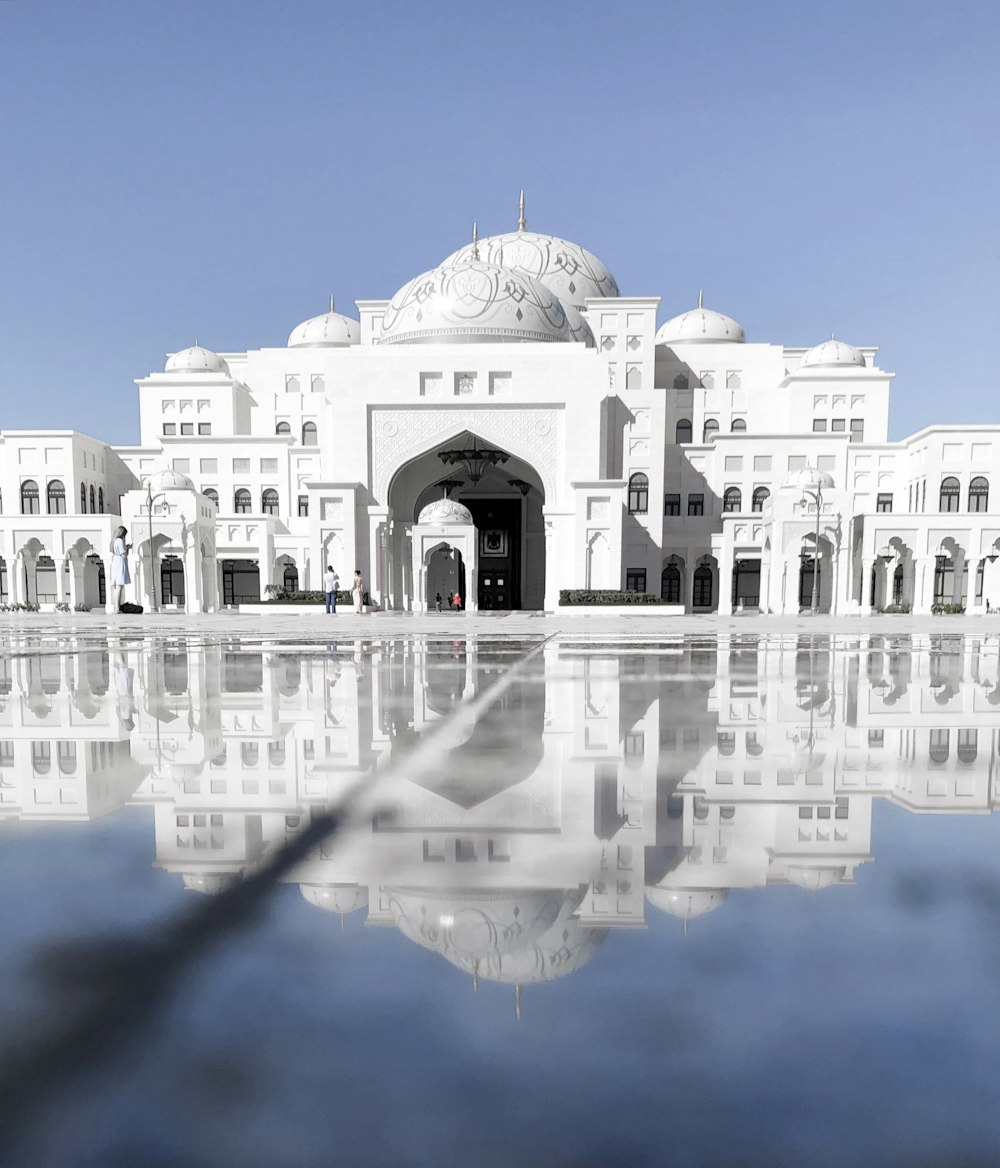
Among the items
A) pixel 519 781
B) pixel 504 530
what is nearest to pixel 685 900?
pixel 519 781

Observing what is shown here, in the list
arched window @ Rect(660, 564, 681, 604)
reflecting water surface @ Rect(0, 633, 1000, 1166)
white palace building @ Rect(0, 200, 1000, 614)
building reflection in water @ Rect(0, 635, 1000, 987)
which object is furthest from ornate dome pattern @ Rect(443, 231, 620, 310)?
reflecting water surface @ Rect(0, 633, 1000, 1166)

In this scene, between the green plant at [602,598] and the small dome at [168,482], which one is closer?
the green plant at [602,598]

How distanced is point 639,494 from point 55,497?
28.6 meters

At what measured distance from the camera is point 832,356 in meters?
35.4

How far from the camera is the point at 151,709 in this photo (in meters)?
4.74

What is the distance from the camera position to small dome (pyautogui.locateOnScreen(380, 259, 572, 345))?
26.3 meters

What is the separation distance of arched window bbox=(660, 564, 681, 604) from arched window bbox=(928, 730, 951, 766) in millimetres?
29044

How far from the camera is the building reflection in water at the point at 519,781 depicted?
1909mm

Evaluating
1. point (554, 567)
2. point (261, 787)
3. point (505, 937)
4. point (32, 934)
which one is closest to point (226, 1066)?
point (505, 937)

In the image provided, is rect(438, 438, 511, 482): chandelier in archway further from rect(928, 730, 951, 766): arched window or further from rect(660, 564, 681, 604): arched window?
rect(928, 730, 951, 766): arched window

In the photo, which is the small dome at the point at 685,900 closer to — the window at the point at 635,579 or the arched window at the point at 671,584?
the window at the point at 635,579

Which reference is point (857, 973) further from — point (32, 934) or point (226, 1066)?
point (32, 934)

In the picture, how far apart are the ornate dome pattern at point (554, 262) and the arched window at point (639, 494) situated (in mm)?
10794

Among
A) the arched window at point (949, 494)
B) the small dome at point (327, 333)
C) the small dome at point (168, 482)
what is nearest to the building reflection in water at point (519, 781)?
the small dome at point (168, 482)
